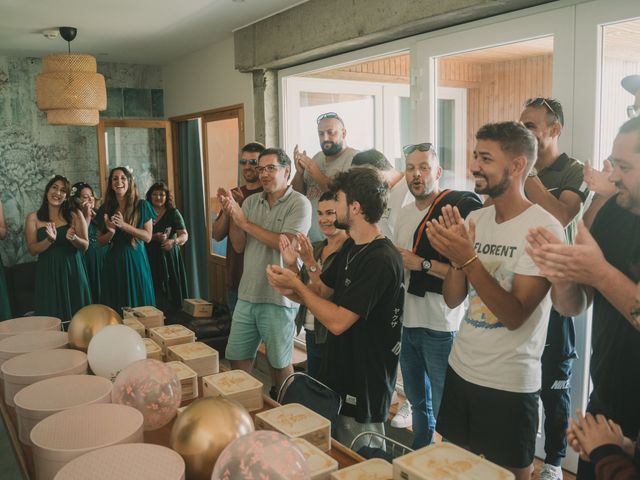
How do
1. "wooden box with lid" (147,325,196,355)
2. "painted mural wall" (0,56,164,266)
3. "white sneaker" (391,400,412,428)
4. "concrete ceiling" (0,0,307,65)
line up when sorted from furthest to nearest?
"painted mural wall" (0,56,164,266) → "concrete ceiling" (0,0,307,65) → "white sneaker" (391,400,412,428) → "wooden box with lid" (147,325,196,355)

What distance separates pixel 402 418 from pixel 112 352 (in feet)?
→ 6.65

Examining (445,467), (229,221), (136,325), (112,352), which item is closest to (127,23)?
(229,221)

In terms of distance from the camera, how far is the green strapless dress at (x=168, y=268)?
193 inches

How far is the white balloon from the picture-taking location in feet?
5.87

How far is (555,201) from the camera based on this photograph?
230 cm

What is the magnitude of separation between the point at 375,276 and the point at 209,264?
4245 mm

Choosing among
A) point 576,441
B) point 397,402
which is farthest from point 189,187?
point 576,441

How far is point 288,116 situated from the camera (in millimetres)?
4754

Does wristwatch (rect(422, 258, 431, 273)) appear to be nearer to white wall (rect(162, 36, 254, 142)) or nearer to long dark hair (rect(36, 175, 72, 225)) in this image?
white wall (rect(162, 36, 254, 142))

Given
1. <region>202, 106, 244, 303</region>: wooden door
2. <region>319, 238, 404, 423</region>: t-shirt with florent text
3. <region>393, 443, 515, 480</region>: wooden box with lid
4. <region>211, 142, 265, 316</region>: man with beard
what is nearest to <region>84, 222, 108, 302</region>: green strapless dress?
<region>202, 106, 244, 303</region>: wooden door

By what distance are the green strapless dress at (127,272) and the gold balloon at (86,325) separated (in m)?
2.43

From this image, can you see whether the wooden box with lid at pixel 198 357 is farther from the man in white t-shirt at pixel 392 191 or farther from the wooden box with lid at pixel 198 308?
the wooden box with lid at pixel 198 308

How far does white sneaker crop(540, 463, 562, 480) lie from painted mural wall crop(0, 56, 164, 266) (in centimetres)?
543

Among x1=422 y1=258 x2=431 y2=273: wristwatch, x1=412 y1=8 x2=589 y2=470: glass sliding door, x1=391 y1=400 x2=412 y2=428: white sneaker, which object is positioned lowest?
x1=391 y1=400 x2=412 y2=428: white sneaker
